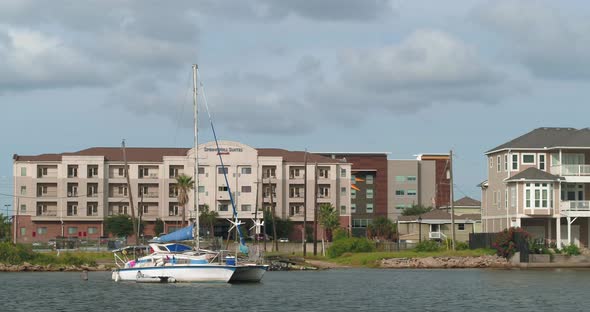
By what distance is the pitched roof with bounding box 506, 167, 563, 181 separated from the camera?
97.9 metres

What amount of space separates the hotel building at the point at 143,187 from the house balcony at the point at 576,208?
69.7m

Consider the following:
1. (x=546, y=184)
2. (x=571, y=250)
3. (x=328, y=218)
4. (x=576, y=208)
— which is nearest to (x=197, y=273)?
(x=571, y=250)

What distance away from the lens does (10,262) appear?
97.2m

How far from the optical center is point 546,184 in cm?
9844

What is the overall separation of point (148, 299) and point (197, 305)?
18.6 feet

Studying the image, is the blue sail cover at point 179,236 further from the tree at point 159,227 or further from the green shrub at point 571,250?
the tree at point 159,227

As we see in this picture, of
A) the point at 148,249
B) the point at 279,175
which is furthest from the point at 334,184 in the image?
the point at 148,249

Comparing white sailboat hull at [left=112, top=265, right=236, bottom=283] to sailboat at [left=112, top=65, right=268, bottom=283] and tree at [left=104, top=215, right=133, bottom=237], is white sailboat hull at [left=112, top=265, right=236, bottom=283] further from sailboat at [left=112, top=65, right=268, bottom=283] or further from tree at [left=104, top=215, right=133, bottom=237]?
tree at [left=104, top=215, right=133, bottom=237]

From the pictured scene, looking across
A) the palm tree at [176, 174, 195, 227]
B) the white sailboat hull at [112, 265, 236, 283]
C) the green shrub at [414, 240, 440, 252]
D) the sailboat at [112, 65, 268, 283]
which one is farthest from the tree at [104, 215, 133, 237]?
the white sailboat hull at [112, 265, 236, 283]

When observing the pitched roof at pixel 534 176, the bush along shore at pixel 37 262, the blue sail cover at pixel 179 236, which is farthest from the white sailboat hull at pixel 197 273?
the pitched roof at pixel 534 176

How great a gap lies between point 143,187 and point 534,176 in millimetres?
80924

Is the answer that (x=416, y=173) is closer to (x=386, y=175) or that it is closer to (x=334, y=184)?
(x=386, y=175)

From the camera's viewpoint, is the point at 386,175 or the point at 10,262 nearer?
the point at 10,262

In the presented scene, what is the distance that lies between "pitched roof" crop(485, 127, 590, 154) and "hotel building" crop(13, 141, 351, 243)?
63.0 metres
